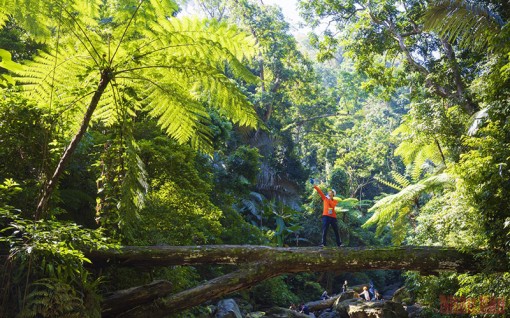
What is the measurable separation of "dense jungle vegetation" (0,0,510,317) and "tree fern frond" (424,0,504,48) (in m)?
0.02

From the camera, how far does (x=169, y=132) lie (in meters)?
4.05

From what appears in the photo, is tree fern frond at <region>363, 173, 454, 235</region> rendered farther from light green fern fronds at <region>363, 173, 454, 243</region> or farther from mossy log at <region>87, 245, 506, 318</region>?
mossy log at <region>87, 245, 506, 318</region>

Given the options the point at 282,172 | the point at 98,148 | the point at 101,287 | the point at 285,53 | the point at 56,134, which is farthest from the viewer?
the point at 282,172

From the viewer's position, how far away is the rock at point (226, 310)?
9.45m

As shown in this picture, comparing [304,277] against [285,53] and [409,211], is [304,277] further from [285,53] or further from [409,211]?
[285,53]

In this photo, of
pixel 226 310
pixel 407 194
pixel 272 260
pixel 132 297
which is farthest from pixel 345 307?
pixel 132 297

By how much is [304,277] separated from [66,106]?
1508 cm

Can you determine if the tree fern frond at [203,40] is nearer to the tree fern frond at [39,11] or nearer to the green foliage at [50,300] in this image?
the tree fern frond at [39,11]

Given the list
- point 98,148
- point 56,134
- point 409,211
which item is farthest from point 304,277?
point 56,134

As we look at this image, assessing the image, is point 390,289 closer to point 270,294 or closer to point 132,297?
point 270,294

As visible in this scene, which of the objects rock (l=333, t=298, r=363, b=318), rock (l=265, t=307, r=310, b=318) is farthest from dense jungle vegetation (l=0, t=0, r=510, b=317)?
rock (l=333, t=298, r=363, b=318)

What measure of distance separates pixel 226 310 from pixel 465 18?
7.97 m

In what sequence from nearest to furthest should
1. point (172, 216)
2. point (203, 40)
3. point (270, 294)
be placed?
point (203, 40) → point (172, 216) → point (270, 294)

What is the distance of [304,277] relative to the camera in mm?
16938
